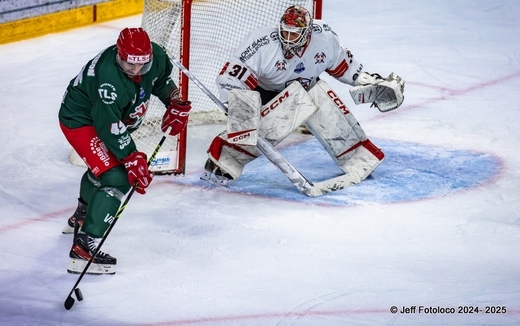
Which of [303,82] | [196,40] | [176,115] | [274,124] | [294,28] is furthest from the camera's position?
[196,40]

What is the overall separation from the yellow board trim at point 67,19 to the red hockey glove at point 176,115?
3.49 m

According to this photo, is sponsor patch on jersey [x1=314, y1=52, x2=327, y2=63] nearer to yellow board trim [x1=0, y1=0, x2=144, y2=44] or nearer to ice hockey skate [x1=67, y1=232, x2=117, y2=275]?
ice hockey skate [x1=67, y1=232, x2=117, y2=275]

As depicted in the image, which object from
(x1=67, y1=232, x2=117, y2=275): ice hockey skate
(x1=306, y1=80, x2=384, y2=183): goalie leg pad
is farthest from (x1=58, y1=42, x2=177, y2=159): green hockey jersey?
(x1=306, y1=80, x2=384, y2=183): goalie leg pad

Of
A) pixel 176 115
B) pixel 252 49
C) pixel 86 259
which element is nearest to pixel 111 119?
pixel 176 115

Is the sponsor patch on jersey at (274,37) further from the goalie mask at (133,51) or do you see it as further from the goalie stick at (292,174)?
the goalie mask at (133,51)

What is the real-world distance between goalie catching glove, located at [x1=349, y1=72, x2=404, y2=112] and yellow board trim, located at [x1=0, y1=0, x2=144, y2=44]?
10.9 ft

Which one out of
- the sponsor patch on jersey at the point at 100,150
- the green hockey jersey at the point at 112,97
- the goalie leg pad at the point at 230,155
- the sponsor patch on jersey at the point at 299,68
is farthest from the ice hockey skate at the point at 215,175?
the sponsor patch on jersey at the point at 100,150

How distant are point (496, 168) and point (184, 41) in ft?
6.09

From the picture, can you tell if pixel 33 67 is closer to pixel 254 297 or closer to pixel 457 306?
pixel 254 297

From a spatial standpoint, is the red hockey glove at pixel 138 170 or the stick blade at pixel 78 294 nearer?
the stick blade at pixel 78 294

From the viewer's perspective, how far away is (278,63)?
4.98m

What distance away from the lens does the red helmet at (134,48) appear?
383 centimetres

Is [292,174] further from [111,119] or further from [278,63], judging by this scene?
[111,119]

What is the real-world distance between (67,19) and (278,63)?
3.41 metres
